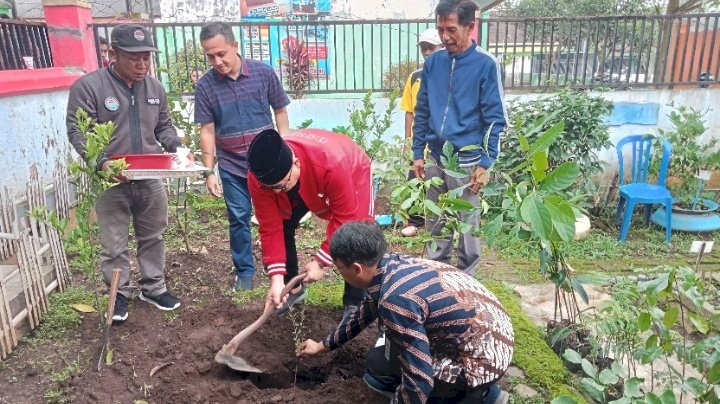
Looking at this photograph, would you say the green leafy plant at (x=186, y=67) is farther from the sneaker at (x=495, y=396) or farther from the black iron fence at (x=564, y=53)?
the sneaker at (x=495, y=396)

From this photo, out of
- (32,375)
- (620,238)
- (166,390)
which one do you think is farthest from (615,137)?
(32,375)

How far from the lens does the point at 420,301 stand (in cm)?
215

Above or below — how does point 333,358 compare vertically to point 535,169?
below

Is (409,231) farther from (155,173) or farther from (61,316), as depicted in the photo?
(61,316)

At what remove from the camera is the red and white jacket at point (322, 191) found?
269cm

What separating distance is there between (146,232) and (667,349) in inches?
120

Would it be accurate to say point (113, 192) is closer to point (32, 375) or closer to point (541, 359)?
point (32, 375)

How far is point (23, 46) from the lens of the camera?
18.7 ft

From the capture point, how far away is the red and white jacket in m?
2.69

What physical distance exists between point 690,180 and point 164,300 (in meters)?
5.62

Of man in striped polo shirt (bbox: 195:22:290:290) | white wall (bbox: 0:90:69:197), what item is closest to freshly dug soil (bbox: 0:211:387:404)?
man in striped polo shirt (bbox: 195:22:290:290)

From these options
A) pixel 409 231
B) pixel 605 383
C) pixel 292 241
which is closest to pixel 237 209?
pixel 292 241

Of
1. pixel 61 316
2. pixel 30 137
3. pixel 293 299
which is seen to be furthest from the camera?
pixel 30 137

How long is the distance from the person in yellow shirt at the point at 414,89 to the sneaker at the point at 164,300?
2.37m
